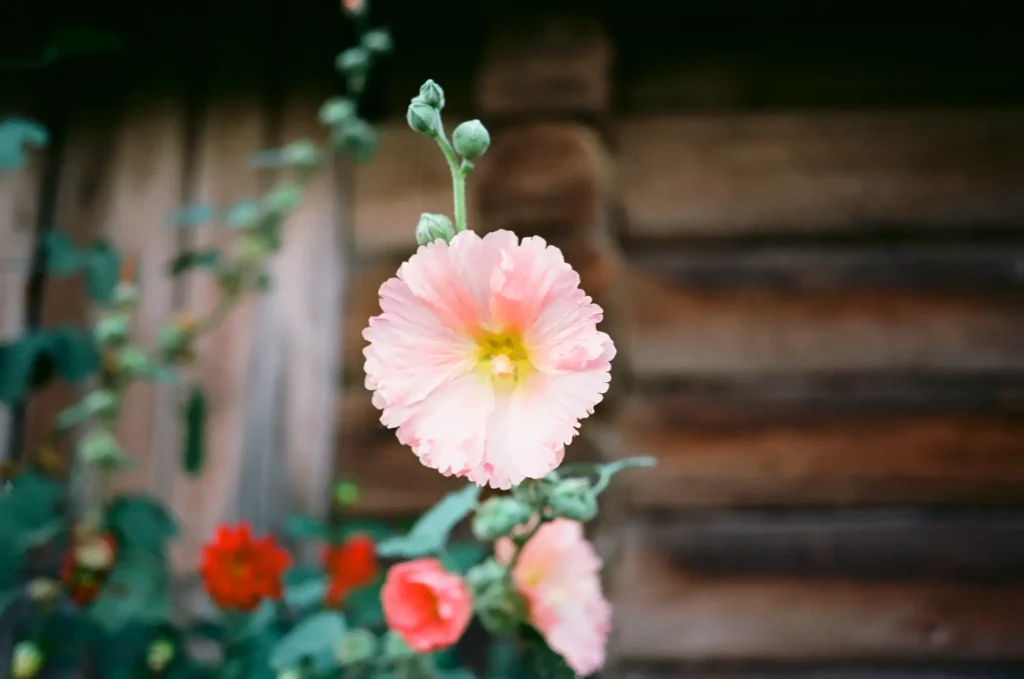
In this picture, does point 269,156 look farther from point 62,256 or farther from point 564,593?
point 564,593

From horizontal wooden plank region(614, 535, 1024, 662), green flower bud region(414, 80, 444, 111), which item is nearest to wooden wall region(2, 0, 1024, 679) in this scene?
horizontal wooden plank region(614, 535, 1024, 662)

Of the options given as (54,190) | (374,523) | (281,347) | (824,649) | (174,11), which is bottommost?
(824,649)

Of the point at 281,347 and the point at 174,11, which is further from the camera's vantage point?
the point at 174,11

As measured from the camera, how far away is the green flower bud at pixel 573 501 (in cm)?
59

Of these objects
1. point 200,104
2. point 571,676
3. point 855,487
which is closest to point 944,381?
point 855,487

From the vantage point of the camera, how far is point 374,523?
1.17 meters

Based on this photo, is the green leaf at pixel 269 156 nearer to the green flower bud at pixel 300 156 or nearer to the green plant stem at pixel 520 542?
the green flower bud at pixel 300 156

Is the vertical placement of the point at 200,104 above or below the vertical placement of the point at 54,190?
above

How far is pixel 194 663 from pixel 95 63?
94 centimetres

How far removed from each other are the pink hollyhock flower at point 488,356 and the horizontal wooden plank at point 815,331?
0.78 meters

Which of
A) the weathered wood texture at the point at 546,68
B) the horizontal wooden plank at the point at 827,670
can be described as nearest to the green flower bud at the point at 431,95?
the weathered wood texture at the point at 546,68

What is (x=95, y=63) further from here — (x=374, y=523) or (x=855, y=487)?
(x=855, y=487)

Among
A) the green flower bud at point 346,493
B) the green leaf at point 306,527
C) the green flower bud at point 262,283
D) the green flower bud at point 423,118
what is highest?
the green flower bud at point 262,283

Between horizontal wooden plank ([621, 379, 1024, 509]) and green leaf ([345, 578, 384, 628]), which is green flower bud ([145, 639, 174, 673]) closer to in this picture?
green leaf ([345, 578, 384, 628])
